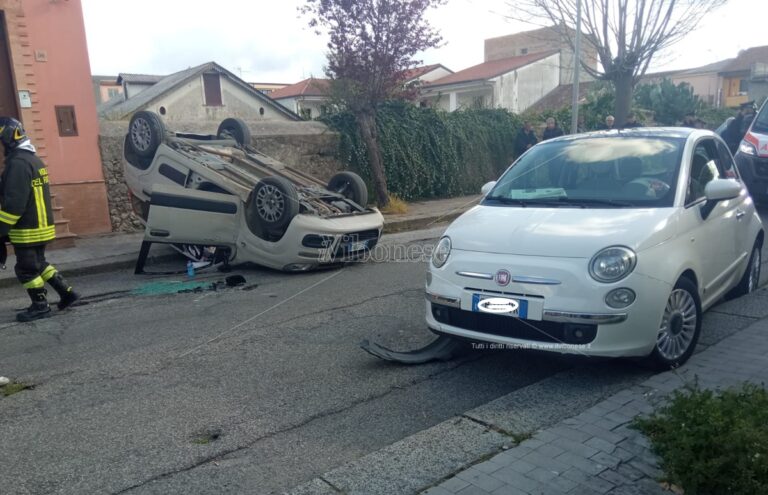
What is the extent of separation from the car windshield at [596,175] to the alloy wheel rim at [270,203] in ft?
10.3

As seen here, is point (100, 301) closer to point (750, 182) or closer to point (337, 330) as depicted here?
point (337, 330)

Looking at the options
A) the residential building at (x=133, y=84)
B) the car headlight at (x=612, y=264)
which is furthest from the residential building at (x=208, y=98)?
the car headlight at (x=612, y=264)

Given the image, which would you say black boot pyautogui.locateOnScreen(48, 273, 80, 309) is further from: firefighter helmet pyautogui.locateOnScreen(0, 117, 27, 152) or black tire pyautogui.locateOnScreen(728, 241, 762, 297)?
black tire pyautogui.locateOnScreen(728, 241, 762, 297)

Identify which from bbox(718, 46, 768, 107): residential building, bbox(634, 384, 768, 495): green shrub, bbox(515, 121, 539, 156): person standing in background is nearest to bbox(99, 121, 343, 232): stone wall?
bbox(515, 121, 539, 156): person standing in background

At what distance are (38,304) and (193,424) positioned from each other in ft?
11.3

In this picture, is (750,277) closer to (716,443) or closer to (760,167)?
(716,443)

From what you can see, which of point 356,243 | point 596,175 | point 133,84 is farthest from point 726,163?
point 133,84

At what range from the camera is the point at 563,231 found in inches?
159

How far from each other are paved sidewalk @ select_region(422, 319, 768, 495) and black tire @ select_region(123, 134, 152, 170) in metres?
6.79

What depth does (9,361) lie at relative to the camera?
491 centimetres

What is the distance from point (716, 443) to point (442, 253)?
7.20 ft

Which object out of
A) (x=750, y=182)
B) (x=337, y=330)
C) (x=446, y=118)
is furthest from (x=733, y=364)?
(x=446, y=118)

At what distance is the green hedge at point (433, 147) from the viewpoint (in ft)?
46.9

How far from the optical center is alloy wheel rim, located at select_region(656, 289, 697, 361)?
3990mm
